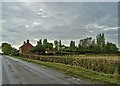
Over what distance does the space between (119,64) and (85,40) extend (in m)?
138

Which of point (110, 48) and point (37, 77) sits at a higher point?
point (110, 48)

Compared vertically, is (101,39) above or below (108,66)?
above

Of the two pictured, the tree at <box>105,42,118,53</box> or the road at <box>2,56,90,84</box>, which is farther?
the tree at <box>105,42,118,53</box>

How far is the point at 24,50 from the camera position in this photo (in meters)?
137

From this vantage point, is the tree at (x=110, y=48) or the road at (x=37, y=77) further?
the tree at (x=110, y=48)

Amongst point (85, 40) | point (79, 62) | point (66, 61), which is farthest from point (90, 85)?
point (85, 40)

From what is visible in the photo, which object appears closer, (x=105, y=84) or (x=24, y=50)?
(x=105, y=84)

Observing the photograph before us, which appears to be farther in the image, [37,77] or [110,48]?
[110,48]

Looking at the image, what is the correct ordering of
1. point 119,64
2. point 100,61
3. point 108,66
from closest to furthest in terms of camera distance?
1. point 119,64
2. point 108,66
3. point 100,61

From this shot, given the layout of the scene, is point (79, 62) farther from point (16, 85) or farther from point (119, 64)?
point (16, 85)

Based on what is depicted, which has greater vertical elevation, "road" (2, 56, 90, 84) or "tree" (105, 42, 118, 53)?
"tree" (105, 42, 118, 53)

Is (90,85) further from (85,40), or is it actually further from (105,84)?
(85,40)

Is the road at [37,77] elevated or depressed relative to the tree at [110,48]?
depressed

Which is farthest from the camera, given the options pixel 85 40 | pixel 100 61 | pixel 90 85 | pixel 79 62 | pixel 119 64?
pixel 85 40
